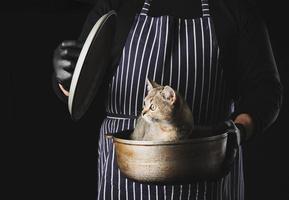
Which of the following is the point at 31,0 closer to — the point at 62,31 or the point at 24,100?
the point at 62,31

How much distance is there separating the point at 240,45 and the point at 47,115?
0.96 m

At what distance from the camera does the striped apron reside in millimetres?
1627

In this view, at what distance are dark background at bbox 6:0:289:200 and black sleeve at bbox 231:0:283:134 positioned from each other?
726mm

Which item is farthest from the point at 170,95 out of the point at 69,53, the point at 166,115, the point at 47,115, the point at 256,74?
the point at 47,115

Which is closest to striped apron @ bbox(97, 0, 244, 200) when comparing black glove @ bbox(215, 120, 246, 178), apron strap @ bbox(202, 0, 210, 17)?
apron strap @ bbox(202, 0, 210, 17)

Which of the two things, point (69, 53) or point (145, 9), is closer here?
point (69, 53)

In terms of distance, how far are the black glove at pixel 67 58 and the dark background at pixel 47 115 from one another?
0.89 metres

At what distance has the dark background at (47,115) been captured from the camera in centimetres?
225

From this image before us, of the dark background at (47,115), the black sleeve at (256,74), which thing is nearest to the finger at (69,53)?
the black sleeve at (256,74)

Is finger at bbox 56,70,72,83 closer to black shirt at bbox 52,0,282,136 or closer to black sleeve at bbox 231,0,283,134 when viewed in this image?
black shirt at bbox 52,0,282,136

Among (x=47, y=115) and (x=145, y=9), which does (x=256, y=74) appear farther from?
(x=47, y=115)

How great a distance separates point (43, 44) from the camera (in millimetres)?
2295

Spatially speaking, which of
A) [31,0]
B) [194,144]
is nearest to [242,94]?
[194,144]

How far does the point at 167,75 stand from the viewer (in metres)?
1.63
